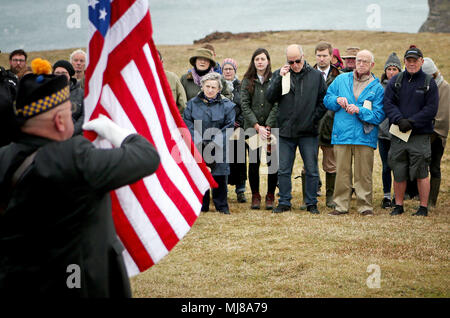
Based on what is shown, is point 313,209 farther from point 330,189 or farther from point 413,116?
point 413,116

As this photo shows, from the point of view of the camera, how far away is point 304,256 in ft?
20.2

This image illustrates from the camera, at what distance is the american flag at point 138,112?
330cm

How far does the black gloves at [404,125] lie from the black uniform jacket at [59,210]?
6028 millimetres

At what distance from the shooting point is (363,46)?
118 ft

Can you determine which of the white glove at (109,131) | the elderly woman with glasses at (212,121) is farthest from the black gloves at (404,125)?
the white glove at (109,131)

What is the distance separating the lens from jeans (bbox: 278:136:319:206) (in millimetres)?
8445

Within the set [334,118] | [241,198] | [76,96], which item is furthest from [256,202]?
[76,96]

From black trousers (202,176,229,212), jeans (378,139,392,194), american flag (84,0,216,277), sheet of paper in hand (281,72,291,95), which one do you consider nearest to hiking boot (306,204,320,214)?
black trousers (202,176,229,212)

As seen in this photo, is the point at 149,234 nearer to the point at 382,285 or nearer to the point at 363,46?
the point at 382,285

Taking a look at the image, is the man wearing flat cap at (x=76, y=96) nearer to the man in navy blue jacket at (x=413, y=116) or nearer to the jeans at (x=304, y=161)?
the jeans at (x=304, y=161)

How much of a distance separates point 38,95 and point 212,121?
5.70 meters

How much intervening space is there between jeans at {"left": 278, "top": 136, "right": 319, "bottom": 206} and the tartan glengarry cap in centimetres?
610
